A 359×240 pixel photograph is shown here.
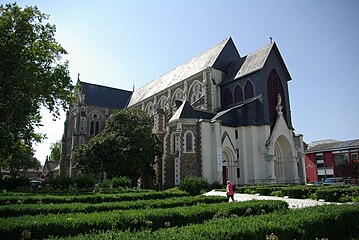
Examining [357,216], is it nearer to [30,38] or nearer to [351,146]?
[30,38]

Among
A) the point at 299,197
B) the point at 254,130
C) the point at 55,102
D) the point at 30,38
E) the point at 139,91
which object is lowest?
the point at 299,197

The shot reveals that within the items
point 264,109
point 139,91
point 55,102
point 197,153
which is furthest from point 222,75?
point 139,91

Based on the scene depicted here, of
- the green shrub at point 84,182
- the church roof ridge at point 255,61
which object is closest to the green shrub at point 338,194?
the church roof ridge at point 255,61

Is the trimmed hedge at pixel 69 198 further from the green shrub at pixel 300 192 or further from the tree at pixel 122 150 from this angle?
the tree at pixel 122 150

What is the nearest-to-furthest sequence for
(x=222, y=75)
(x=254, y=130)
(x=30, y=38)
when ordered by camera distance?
1. (x=30, y=38)
2. (x=254, y=130)
3. (x=222, y=75)

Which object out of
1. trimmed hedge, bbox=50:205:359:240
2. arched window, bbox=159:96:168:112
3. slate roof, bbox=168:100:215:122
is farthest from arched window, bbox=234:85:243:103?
trimmed hedge, bbox=50:205:359:240

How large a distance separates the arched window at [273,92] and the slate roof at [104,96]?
1313 inches

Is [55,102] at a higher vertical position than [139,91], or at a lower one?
lower

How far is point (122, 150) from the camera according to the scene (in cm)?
2925

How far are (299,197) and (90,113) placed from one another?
42.5 meters

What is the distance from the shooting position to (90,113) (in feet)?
172

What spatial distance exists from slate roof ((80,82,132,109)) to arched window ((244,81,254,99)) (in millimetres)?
31181

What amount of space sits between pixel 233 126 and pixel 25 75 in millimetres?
20704

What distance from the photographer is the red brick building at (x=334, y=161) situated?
43.9m
